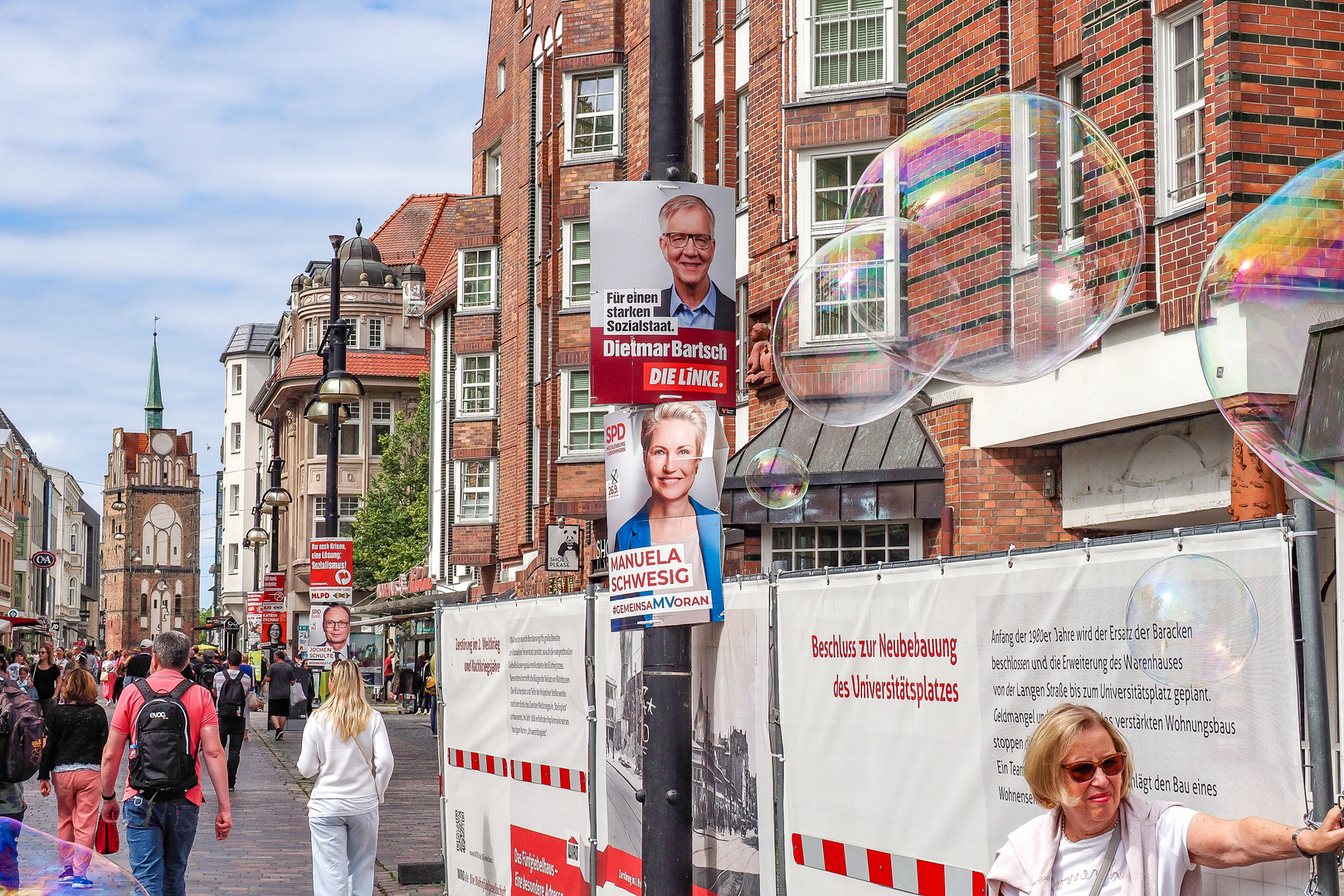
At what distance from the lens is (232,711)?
2234 cm

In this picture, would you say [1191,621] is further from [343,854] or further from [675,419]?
[343,854]

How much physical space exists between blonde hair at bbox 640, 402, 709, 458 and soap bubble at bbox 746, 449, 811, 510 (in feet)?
12.3

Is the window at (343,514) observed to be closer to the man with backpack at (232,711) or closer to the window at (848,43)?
the man with backpack at (232,711)

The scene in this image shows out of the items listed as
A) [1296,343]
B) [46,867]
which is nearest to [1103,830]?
[1296,343]

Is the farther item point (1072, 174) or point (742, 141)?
point (742, 141)

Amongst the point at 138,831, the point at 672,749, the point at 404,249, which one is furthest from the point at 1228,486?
the point at 404,249

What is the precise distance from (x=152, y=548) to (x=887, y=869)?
19248 cm

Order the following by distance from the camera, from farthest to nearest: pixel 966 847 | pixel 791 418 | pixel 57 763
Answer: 1. pixel 791 418
2. pixel 57 763
3. pixel 966 847

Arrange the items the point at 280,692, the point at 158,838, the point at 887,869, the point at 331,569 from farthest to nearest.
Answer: the point at 280,692, the point at 331,569, the point at 158,838, the point at 887,869

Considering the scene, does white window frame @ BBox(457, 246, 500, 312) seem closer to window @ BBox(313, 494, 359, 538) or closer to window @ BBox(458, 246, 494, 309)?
window @ BBox(458, 246, 494, 309)

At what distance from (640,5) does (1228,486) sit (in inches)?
710

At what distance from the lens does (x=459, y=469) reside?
Answer: 144ft

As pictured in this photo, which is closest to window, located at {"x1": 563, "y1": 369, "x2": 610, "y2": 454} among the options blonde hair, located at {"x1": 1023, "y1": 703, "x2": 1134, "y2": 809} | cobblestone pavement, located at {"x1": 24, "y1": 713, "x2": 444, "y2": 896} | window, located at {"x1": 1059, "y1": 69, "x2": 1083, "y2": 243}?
cobblestone pavement, located at {"x1": 24, "y1": 713, "x2": 444, "y2": 896}

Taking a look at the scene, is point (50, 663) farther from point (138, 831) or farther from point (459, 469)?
point (459, 469)
